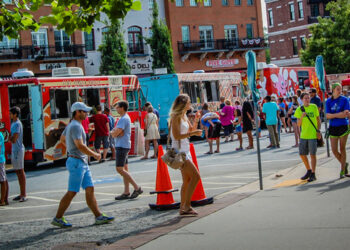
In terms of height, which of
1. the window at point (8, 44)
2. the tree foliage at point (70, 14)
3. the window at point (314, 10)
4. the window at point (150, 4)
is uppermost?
the window at point (314, 10)

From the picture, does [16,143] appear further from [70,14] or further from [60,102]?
[60,102]

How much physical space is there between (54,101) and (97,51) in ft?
67.3

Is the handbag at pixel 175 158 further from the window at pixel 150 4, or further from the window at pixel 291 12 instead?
the window at pixel 291 12

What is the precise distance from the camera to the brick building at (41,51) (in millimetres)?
35438

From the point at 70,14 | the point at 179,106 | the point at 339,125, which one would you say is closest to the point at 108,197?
the point at 179,106

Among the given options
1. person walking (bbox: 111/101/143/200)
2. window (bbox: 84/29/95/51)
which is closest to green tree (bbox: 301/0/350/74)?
window (bbox: 84/29/95/51)

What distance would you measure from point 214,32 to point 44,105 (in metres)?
28.7

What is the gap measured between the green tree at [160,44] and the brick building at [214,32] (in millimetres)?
3150

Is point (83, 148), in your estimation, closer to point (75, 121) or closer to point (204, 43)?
point (75, 121)

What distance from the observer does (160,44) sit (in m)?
38.9

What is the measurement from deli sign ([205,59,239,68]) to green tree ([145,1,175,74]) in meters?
5.81

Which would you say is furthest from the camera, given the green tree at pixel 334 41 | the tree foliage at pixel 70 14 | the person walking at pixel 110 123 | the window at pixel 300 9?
the window at pixel 300 9

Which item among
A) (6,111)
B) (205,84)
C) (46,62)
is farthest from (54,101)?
(46,62)

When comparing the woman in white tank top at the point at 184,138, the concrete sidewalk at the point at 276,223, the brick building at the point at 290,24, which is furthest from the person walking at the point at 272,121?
the brick building at the point at 290,24
